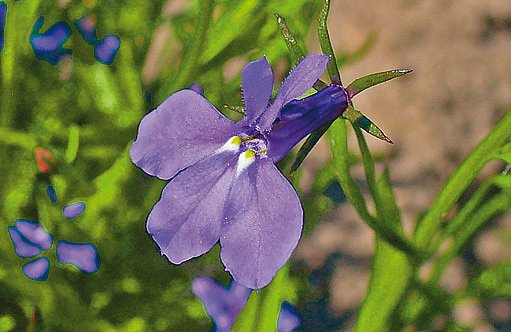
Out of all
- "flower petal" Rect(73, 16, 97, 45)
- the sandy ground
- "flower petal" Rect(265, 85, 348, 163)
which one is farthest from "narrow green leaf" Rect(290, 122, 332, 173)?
the sandy ground

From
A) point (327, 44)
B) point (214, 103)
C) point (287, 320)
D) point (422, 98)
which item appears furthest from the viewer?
point (422, 98)

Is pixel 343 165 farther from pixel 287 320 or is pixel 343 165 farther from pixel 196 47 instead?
pixel 287 320

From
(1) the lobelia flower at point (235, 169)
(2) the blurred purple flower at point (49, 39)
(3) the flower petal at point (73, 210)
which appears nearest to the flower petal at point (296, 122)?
(1) the lobelia flower at point (235, 169)

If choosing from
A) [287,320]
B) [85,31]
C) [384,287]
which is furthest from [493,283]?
[85,31]

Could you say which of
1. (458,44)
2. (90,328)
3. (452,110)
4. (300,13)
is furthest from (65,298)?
(458,44)

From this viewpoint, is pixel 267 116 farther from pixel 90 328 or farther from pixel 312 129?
pixel 90 328
